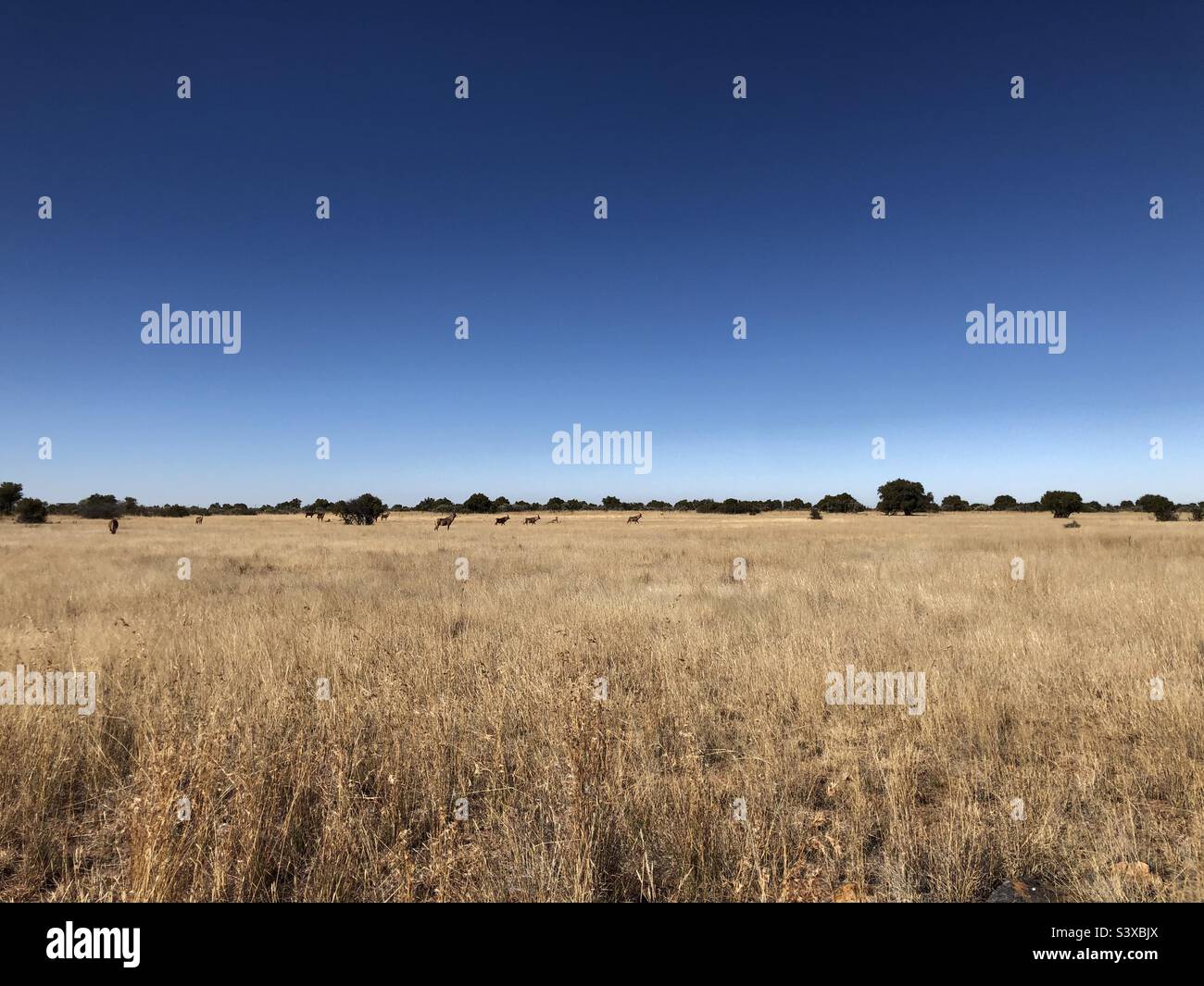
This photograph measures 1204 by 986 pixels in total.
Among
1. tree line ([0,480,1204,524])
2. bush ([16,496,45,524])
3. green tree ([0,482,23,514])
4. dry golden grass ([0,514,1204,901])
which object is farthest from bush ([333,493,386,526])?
dry golden grass ([0,514,1204,901])

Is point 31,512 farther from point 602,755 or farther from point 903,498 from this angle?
point 903,498

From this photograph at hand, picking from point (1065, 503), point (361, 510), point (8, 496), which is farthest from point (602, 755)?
point (8, 496)

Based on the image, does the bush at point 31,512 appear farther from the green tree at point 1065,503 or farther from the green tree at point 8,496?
the green tree at point 1065,503

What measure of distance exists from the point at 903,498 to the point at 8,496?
381 feet

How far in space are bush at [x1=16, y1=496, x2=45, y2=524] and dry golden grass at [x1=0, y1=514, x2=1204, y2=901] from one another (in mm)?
57752

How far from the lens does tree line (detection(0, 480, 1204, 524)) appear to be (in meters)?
53.0

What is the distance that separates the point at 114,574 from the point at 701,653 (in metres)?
16.7

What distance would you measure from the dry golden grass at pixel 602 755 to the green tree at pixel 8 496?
2881 inches

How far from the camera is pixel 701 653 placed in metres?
7.05

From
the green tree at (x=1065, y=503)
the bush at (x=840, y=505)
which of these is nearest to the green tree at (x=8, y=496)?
the bush at (x=840, y=505)

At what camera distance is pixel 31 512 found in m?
48.8
